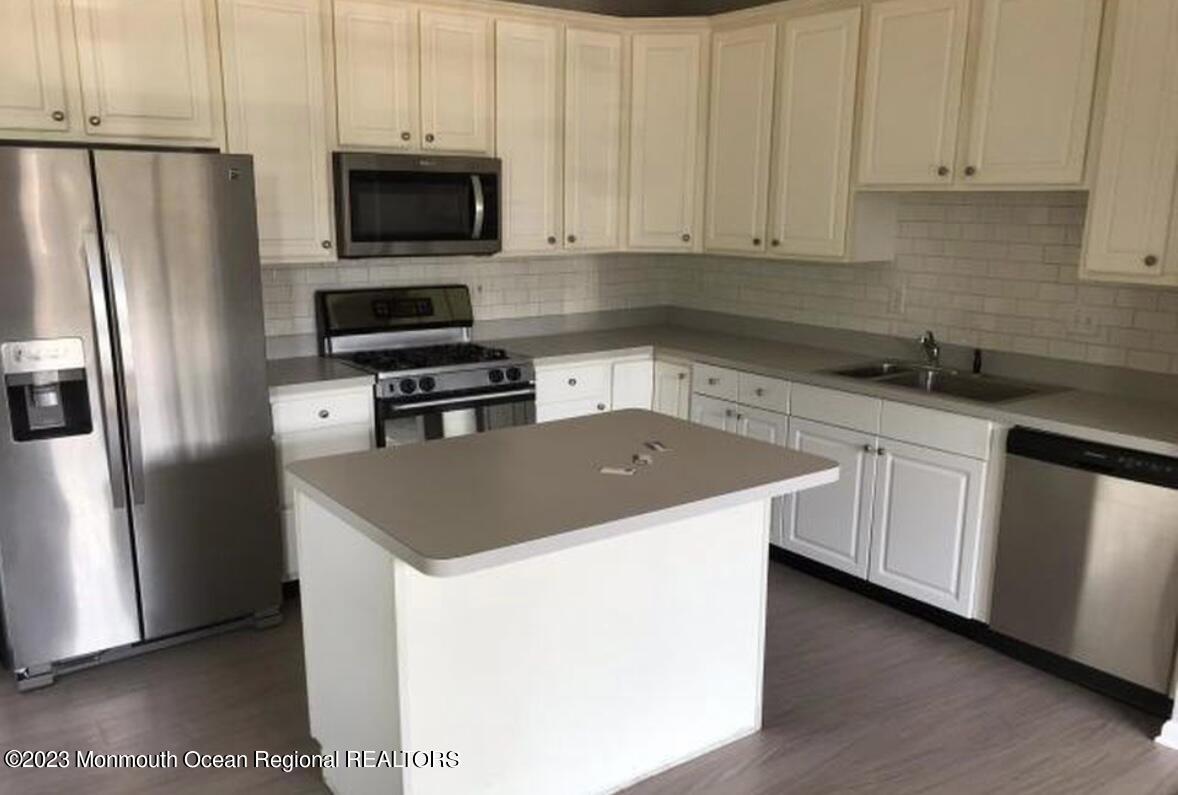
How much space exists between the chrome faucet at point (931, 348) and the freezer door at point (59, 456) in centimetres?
323

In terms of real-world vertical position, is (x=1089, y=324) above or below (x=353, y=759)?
above

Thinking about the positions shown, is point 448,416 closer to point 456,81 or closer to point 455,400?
point 455,400

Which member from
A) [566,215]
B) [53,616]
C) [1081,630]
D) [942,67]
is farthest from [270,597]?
[942,67]

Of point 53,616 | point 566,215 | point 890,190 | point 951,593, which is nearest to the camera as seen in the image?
point 53,616

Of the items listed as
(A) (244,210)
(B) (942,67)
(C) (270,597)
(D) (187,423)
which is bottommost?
(C) (270,597)

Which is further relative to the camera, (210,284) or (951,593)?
(951,593)

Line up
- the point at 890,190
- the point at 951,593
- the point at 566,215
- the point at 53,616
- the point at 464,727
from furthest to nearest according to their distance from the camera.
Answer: the point at 566,215 → the point at 890,190 → the point at 951,593 → the point at 53,616 → the point at 464,727

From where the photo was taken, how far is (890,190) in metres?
3.79

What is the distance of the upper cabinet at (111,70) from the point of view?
3.07 meters

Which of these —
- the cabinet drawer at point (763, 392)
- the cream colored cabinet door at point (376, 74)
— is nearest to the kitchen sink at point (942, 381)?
the cabinet drawer at point (763, 392)

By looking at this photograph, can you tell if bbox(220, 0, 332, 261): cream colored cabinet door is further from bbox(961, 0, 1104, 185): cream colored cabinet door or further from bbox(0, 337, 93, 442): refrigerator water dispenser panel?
bbox(961, 0, 1104, 185): cream colored cabinet door

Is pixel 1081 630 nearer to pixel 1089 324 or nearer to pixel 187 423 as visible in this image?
pixel 1089 324

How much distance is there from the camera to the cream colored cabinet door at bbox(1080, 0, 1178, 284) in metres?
2.89

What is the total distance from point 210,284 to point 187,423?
495mm
